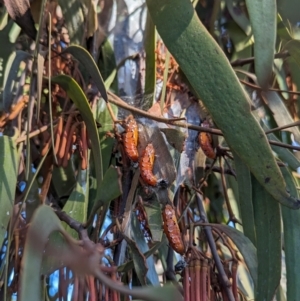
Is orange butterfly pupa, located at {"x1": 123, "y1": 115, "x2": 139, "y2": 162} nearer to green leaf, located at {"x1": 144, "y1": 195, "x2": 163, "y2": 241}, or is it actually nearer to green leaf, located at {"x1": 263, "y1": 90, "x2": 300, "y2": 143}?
green leaf, located at {"x1": 144, "y1": 195, "x2": 163, "y2": 241}

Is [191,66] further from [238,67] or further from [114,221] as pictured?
[238,67]

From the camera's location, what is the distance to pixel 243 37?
112 cm

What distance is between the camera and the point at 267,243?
0.64 m

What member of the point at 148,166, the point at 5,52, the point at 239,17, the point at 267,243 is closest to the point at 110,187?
the point at 148,166

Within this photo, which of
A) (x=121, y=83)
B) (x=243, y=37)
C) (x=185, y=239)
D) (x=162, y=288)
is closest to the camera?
(x=162, y=288)

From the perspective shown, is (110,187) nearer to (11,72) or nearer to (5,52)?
(11,72)

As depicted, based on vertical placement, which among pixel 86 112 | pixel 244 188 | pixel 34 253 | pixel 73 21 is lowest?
pixel 34 253

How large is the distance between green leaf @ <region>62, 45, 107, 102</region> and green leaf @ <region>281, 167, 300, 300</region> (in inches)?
10.7

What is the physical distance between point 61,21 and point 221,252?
19.6 inches

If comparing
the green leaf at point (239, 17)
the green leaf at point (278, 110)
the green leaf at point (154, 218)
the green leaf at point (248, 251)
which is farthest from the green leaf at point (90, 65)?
the green leaf at point (239, 17)

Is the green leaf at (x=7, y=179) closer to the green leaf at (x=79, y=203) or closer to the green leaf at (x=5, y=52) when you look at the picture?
the green leaf at (x=79, y=203)

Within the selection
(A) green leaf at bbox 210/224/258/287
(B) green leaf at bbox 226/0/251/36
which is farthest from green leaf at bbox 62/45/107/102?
(B) green leaf at bbox 226/0/251/36

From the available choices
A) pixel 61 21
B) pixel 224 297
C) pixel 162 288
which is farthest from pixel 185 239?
pixel 61 21

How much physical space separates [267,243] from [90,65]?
301 mm
